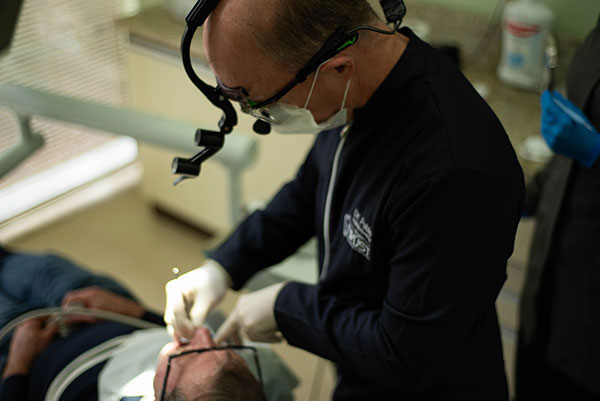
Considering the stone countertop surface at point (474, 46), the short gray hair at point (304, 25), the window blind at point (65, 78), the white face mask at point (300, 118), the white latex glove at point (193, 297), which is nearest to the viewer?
the short gray hair at point (304, 25)

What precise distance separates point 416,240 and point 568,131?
54 cm

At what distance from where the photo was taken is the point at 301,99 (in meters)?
0.88

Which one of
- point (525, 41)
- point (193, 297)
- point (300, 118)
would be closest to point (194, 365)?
point (193, 297)

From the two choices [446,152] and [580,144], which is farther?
[580,144]

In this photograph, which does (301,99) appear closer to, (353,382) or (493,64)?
(353,382)

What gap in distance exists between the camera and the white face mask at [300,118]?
902 millimetres

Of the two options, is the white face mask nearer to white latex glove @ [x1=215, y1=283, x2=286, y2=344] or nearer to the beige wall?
white latex glove @ [x1=215, y1=283, x2=286, y2=344]

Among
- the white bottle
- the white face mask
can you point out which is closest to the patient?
the white face mask

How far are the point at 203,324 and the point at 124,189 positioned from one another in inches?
81.5

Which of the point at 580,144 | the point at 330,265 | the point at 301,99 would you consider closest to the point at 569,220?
the point at 580,144

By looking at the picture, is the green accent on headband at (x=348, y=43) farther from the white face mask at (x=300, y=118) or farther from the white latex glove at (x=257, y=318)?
the white latex glove at (x=257, y=318)

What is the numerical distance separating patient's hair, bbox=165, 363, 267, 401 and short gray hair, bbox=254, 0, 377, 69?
56cm

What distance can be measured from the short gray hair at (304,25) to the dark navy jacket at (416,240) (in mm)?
134

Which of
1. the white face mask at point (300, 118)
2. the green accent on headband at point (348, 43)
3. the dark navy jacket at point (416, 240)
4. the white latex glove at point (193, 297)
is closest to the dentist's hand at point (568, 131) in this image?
the dark navy jacket at point (416, 240)
